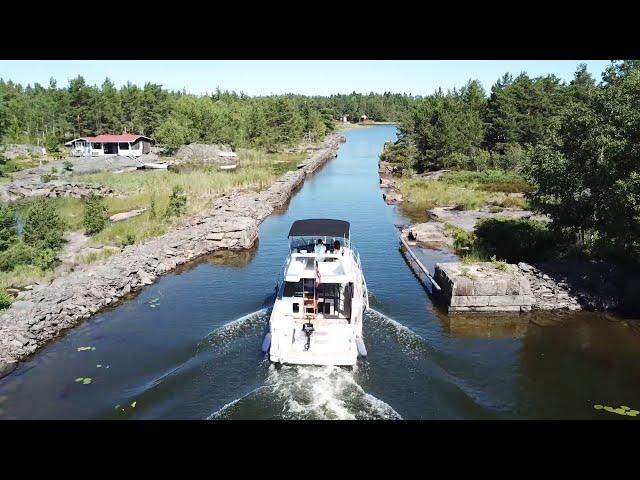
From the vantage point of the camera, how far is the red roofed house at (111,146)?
80.4 metres

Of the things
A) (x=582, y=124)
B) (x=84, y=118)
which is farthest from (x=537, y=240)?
(x=84, y=118)

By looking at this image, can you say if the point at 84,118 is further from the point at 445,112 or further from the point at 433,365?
the point at 433,365

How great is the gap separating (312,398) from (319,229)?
34.6 feet

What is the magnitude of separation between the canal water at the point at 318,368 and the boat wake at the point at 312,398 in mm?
62

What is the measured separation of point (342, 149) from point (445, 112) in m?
49.2

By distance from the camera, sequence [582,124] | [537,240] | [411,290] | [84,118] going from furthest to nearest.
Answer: [84,118] → [537,240] → [411,290] → [582,124]

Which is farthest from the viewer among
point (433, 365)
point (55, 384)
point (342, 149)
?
point (342, 149)

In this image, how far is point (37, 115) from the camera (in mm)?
100688

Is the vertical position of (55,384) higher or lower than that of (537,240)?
lower

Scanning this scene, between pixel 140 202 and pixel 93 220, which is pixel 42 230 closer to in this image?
pixel 93 220

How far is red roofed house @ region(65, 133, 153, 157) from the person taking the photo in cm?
8044

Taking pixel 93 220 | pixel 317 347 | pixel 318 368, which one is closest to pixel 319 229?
pixel 317 347

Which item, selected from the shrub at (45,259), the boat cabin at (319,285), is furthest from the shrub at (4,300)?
the boat cabin at (319,285)

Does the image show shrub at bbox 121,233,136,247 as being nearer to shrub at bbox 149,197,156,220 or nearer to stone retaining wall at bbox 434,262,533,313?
shrub at bbox 149,197,156,220
